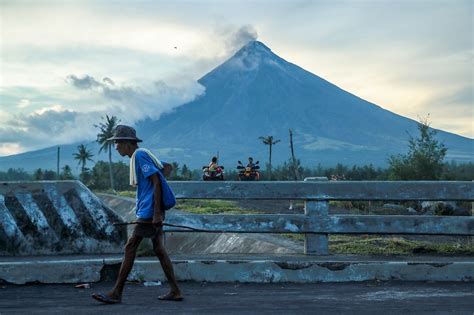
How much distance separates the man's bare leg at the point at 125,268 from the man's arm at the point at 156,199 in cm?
28

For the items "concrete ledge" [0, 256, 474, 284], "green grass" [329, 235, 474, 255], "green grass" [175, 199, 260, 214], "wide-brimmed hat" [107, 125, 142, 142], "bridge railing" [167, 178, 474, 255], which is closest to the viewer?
"wide-brimmed hat" [107, 125, 142, 142]

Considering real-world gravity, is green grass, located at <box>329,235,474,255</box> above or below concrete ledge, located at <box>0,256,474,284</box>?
above

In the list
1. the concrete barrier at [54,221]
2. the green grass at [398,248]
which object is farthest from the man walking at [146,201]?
the green grass at [398,248]

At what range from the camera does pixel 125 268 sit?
6797 millimetres

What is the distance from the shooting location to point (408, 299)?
6.79 meters

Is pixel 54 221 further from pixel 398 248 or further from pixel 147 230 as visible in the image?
pixel 398 248

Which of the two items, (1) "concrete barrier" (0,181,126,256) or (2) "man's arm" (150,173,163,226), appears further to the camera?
(1) "concrete barrier" (0,181,126,256)

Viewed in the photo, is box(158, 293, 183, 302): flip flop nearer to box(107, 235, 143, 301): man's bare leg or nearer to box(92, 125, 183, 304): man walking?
box(92, 125, 183, 304): man walking

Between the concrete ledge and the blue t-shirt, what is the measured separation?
1.26 m

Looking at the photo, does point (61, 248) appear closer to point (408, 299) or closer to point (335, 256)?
point (335, 256)

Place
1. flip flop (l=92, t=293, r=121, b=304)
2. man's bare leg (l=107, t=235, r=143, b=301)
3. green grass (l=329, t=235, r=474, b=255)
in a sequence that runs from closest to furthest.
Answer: flip flop (l=92, t=293, r=121, b=304) → man's bare leg (l=107, t=235, r=143, b=301) → green grass (l=329, t=235, r=474, b=255)

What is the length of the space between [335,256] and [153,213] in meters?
2.83

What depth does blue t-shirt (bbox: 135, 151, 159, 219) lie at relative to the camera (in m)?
6.80

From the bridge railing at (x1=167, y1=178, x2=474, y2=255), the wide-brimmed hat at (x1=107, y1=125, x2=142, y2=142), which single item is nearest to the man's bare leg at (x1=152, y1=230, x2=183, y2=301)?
the wide-brimmed hat at (x1=107, y1=125, x2=142, y2=142)
